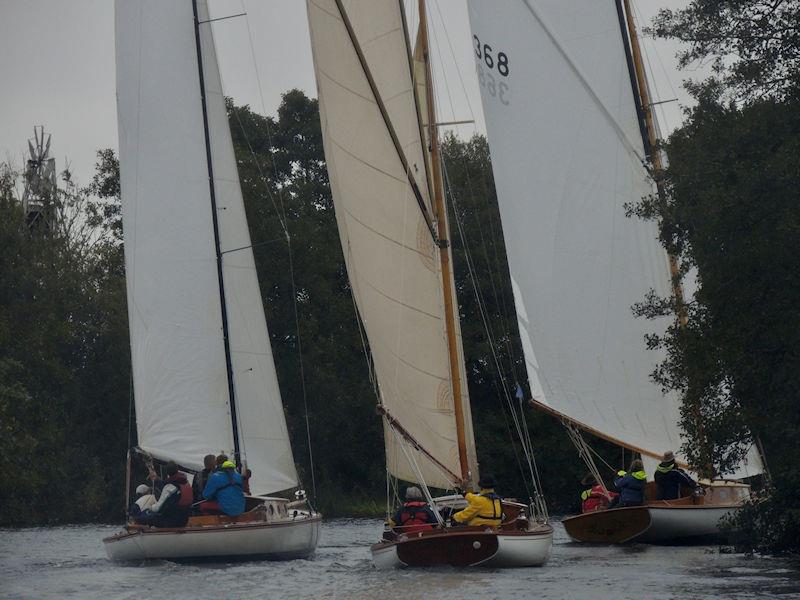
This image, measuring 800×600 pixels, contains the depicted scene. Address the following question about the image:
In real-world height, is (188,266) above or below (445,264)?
above

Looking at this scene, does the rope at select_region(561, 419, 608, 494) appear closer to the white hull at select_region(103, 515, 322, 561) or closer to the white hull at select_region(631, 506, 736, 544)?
the white hull at select_region(631, 506, 736, 544)

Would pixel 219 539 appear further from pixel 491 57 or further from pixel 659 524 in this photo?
pixel 491 57

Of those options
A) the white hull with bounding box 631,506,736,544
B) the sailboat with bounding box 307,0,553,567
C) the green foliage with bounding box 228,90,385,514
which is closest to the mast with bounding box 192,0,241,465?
the sailboat with bounding box 307,0,553,567

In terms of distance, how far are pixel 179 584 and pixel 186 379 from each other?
843cm

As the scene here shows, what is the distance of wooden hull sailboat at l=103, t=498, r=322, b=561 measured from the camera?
95.6 feet

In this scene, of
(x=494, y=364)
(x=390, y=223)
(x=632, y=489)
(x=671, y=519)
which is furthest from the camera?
(x=494, y=364)

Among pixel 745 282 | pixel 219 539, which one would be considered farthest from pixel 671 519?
pixel 219 539

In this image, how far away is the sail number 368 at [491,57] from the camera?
3791 cm

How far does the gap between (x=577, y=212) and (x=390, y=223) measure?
882 centimetres

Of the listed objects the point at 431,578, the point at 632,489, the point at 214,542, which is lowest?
the point at 431,578

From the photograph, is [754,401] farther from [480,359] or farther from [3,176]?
[3,176]

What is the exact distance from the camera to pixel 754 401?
2511 centimetres

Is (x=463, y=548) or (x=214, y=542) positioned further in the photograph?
(x=214, y=542)

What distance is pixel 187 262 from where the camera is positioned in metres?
33.4
